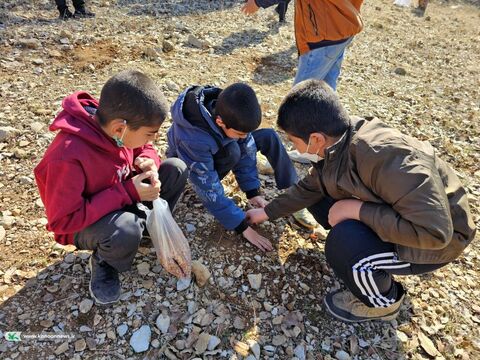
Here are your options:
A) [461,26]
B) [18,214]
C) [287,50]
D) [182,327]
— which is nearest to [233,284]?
[182,327]

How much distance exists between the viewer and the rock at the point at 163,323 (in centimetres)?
269

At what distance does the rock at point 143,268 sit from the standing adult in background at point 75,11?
581 cm

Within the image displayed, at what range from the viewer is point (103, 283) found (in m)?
2.80

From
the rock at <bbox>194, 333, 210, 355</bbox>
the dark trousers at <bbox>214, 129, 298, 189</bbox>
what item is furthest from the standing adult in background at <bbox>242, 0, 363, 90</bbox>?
the rock at <bbox>194, 333, 210, 355</bbox>

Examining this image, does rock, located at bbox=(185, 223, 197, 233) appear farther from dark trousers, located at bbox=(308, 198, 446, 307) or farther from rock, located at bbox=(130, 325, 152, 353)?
dark trousers, located at bbox=(308, 198, 446, 307)

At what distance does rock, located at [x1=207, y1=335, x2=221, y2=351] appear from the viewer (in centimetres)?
263

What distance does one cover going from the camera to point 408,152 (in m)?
2.32

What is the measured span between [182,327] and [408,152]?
5.88ft

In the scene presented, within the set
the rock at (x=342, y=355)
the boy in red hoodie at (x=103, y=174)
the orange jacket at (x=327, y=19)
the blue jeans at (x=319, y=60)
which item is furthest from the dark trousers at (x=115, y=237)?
the orange jacket at (x=327, y=19)

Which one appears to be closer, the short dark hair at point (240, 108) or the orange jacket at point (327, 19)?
the short dark hair at point (240, 108)

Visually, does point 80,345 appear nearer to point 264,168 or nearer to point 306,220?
point 306,220

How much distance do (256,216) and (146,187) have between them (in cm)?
100

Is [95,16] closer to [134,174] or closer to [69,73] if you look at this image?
[69,73]

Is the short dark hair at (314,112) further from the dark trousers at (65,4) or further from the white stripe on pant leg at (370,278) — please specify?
the dark trousers at (65,4)
